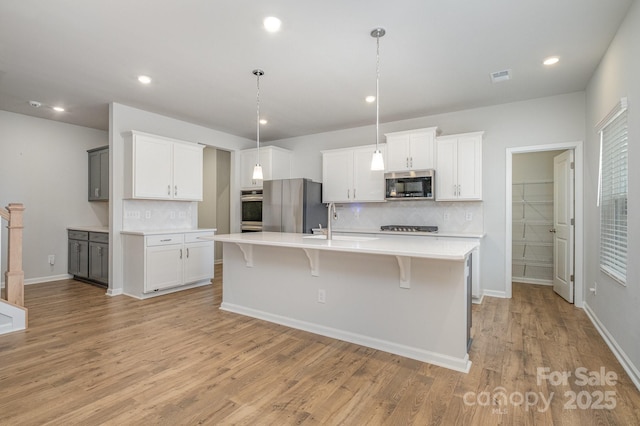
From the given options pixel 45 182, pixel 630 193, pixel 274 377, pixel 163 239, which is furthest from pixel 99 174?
pixel 630 193

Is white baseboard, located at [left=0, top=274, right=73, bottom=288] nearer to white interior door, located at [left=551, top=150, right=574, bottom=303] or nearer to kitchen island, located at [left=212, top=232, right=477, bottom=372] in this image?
kitchen island, located at [left=212, top=232, right=477, bottom=372]

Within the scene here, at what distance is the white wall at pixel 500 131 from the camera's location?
4105mm

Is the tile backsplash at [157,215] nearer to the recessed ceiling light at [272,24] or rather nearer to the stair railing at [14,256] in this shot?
the stair railing at [14,256]

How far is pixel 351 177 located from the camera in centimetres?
542

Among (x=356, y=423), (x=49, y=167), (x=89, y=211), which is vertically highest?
(x=49, y=167)

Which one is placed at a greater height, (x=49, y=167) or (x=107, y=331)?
(x=49, y=167)

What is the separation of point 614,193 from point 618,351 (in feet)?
4.34

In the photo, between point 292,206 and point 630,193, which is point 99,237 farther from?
point 630,193

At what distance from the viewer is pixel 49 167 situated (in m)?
5.39

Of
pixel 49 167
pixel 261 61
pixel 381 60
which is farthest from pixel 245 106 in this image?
pixel 49 167

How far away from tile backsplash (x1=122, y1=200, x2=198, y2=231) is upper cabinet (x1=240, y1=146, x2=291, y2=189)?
114cm

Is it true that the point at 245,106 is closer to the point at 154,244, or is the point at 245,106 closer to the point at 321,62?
the point at 321,62

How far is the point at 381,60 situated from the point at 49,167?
18.3ft

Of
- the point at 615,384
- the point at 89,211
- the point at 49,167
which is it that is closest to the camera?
the point at 615,384
